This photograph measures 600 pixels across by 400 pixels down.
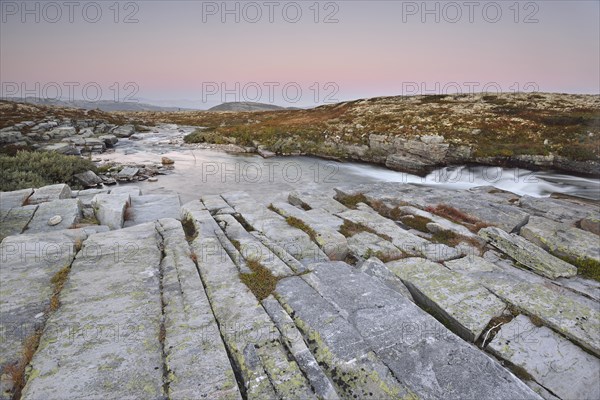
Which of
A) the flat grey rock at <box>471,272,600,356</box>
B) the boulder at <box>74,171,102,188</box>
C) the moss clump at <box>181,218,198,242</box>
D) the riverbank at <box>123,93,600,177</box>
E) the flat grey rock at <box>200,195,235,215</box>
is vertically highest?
the riverbank at <box>123,93,600,177</box>

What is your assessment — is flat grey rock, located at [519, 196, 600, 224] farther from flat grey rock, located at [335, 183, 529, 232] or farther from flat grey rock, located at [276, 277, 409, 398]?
flat grey rock, located at [276, 277, 409, 398]

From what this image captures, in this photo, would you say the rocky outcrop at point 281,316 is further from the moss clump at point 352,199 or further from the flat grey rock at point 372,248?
the moss clump at point 352,199

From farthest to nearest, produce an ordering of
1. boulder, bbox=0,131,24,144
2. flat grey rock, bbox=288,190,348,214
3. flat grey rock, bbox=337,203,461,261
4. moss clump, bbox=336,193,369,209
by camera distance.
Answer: boulder, bbox=0,131,24,144 → moss clump, bbox=336,193,369,209 → flat grey rock, bbox=288,190,348,214 → flat grey rock, bbox=337,203,461,261

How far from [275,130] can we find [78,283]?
48407 millimetres

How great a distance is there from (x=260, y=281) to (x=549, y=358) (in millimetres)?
6634

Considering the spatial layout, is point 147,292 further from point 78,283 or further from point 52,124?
point 52,124

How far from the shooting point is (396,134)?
134 feet

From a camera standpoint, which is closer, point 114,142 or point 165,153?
point 165,153

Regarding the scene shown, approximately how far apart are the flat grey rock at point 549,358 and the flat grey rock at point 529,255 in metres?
3.98

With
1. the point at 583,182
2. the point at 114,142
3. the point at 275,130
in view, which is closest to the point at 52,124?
the point at 114,142

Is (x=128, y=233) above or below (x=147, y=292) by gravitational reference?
above

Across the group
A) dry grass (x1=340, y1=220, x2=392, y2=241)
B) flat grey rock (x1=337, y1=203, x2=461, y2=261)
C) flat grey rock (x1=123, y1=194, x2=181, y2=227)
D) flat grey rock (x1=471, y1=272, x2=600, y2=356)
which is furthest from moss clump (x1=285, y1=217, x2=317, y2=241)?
flat grey rock (x1=123, y1=194, x2=181, y2=227)

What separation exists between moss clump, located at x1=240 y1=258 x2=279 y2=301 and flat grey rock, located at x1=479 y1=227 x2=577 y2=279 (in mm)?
9136

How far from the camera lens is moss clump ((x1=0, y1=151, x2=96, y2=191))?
63.6 ft
